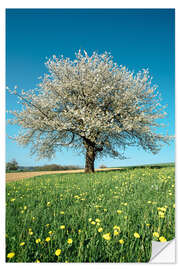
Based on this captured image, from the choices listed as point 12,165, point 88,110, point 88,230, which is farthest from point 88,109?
point 88,230

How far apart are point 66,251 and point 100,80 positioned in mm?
7020

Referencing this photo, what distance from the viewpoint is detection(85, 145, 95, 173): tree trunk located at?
7939 millimetres

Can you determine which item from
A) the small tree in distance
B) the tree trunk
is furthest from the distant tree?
the tree trunk

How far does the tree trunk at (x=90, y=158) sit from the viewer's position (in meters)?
7.94

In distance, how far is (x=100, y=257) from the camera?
6.01ft

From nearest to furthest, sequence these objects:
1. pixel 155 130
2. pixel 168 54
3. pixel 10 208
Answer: pixel 10 208
pixel 168 54
pixel 155 130

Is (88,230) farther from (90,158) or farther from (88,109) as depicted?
(90,158)

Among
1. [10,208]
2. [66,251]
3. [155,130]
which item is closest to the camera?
[66,251]

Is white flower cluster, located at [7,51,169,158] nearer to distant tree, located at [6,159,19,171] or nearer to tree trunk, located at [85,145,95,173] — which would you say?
tree trunk, located at [85,145,95,173]

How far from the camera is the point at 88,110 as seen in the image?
7496mm

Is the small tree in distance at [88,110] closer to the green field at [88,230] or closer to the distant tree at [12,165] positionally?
the distant tree at [12,165]

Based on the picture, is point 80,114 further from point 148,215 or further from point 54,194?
point 148,215

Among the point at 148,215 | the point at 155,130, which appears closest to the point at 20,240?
the point at 148,215

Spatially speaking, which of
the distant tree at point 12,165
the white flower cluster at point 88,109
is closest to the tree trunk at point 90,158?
the white flower cluster at point 88,109
